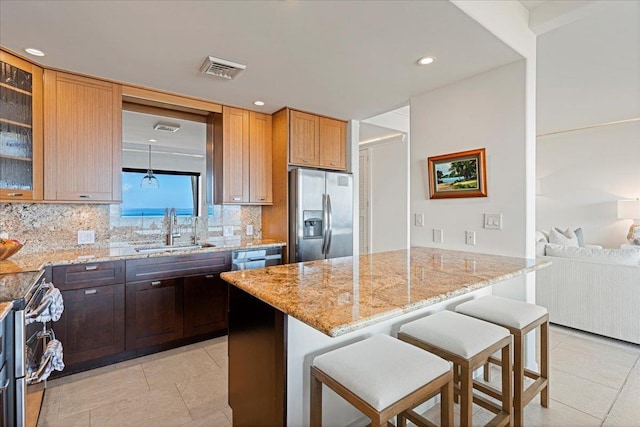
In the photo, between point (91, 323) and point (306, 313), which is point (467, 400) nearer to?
point (306, 313)

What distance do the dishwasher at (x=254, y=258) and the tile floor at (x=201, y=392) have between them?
0.79m

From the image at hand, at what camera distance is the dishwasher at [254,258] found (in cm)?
308

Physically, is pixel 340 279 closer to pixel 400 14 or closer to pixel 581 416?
pixel 400 14

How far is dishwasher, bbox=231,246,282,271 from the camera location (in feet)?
10.1

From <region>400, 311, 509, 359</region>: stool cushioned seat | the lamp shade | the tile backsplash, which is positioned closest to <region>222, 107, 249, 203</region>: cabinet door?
the tile backsplash

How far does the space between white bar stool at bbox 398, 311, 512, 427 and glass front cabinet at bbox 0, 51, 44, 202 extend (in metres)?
2.85

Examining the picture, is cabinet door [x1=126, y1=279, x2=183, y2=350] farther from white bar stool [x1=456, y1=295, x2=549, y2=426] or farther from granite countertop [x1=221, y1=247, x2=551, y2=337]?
white bar stool [x1=456, y1=295, x2=549, y2=426]

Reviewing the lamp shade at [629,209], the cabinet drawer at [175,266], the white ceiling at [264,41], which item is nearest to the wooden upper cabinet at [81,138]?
the white ceiling at [264,41]

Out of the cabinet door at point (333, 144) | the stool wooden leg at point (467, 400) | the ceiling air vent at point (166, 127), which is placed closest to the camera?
the stool wooden leg at point (467, 400)

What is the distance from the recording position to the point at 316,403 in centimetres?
129

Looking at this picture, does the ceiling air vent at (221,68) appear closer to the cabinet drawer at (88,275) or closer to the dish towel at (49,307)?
the cabinet drawer at (88,275)

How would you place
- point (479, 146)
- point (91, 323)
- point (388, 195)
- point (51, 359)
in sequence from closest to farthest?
point (51, 359)
point (91, 323)
point (479, 146)
point (388, 195)

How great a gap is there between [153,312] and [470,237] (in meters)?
2.78

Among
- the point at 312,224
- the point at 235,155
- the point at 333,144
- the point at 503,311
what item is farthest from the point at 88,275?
the point at 503,311
